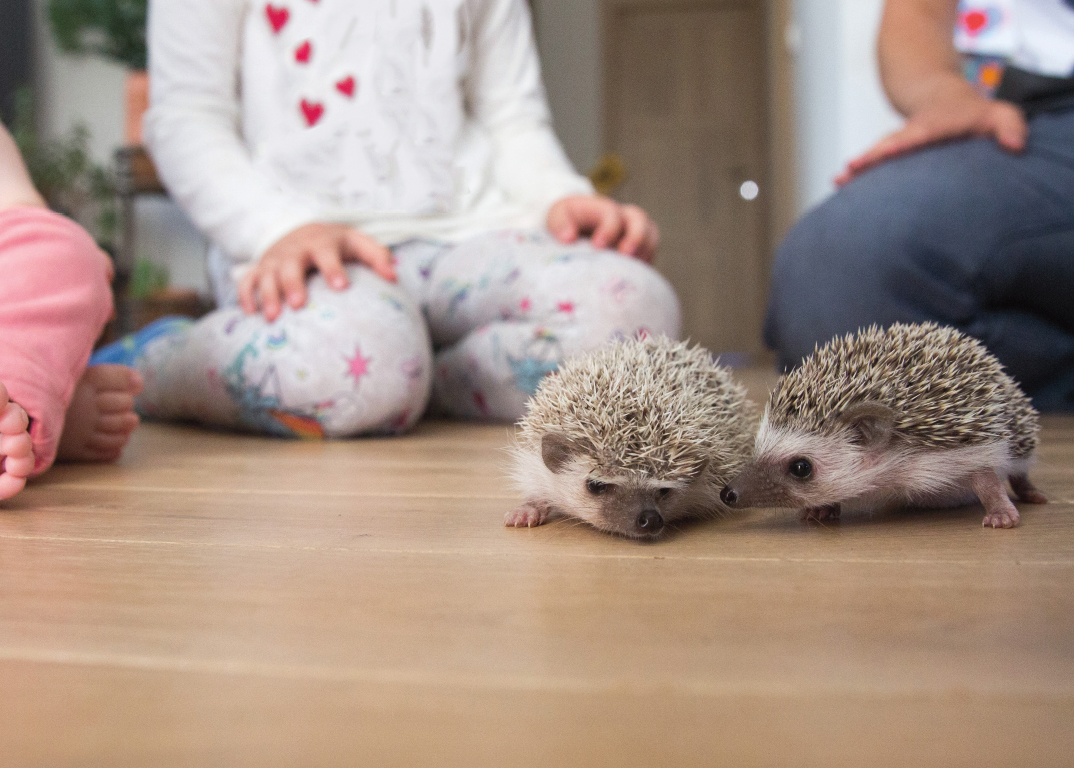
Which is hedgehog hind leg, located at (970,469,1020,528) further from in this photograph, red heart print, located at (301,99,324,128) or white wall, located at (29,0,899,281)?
white wall, located at (29,0,899,281)

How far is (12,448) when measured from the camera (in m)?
1.00

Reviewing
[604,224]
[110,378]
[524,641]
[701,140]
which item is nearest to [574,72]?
[701,140]

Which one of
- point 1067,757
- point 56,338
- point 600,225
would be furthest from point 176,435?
point 1067,757

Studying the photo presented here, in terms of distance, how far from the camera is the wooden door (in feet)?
23.5

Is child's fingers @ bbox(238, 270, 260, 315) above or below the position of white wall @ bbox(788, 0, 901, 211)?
below

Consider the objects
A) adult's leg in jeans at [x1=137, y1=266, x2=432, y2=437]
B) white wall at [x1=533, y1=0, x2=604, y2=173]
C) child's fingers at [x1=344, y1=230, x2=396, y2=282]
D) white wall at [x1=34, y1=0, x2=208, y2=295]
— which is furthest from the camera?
white wall at [x1=533, y1=0, x2=604, y2=173]

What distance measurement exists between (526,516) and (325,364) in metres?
0.81

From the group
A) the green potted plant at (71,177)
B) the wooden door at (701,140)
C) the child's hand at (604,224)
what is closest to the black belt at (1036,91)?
the child's hand at (604,224)

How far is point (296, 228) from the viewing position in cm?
182

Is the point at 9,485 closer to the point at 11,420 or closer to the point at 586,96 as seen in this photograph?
the point at 11,420

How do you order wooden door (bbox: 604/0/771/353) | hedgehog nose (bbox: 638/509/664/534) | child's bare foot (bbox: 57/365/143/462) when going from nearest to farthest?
hedgehog nose (bbox: 638/509/664/534) → child's bare foot (bbox: 57/365/143/462) → wooden door (bbox: 604/0/771/353)

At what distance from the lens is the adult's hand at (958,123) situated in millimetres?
1767

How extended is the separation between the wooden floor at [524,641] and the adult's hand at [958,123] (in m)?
1.07

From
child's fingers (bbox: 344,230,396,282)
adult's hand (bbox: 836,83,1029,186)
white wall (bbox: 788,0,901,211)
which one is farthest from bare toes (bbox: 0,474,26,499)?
white wall (bbox: 788,0,901,211)
